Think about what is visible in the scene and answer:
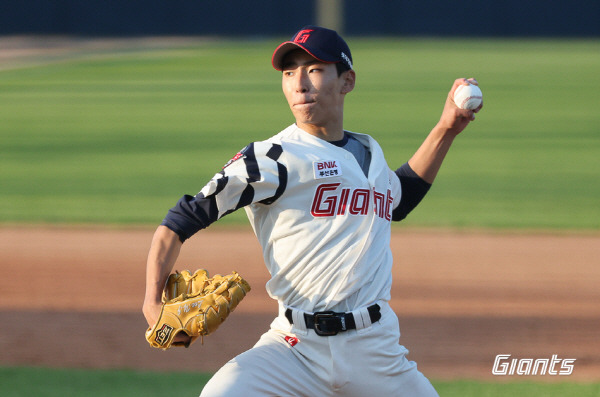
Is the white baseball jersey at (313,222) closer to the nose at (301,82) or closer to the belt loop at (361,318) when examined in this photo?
the belt loop at (361,318)

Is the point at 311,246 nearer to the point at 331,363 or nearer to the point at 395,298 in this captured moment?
the point at 331,363

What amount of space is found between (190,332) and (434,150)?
1147 millimetres

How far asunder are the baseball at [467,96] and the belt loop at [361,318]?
0.83m

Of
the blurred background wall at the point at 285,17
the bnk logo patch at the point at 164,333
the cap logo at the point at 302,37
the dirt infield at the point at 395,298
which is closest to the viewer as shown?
the bnk logo patch at the point at 164,333

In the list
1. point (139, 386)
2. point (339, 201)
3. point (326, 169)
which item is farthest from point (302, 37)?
point (139, 386)

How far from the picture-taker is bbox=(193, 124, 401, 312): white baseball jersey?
2611mm

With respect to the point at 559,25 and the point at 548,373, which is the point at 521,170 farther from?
the point at 559,25

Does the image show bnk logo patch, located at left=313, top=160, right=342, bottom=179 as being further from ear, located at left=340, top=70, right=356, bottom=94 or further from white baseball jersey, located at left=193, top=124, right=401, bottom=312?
ear, located at left=340, top=70, right=356, bottom=94

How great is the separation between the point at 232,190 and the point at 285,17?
1339 inches

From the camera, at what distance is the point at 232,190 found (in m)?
2.56

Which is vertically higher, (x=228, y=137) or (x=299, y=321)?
(x=299, y=321)

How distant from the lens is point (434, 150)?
124 inches

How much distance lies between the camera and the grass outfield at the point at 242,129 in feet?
30.8

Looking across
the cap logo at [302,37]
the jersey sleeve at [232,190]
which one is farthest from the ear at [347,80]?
the jersey sleeve at [232,190]
